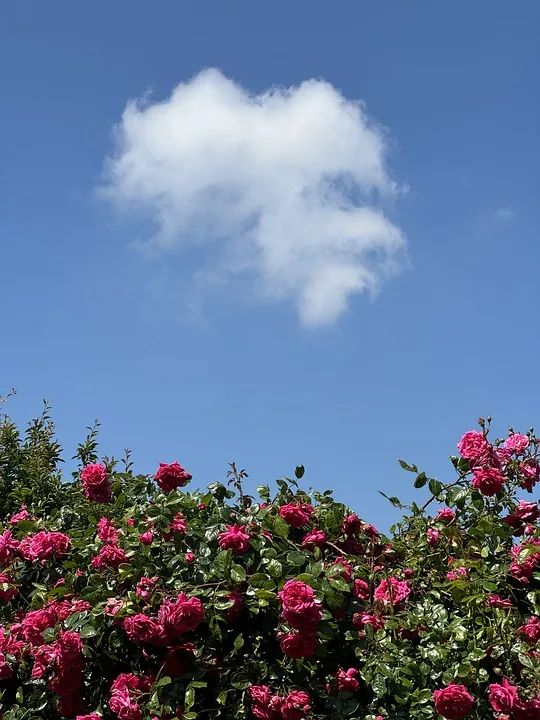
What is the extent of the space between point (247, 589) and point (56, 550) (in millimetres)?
1246

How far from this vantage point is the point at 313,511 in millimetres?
4672

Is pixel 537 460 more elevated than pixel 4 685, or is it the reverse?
pixel 537 460

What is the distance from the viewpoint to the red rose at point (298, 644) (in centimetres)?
363

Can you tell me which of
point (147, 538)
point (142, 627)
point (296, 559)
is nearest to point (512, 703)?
point (296, 559)

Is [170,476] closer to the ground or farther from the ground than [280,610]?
farther from the ground

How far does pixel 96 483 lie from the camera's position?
517 centimetres

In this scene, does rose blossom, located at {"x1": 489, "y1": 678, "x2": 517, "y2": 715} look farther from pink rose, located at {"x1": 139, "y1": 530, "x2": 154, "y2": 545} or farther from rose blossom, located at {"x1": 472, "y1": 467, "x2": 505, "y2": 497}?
pink rose, located at {"x1": 139, "y1": 530, "x2": 154, "y2": 545}

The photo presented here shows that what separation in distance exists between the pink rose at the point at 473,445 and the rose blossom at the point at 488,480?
0.31ft

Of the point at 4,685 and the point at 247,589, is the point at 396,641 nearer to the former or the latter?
the point at 247,589

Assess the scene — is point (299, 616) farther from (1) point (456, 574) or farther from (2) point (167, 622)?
(1) point (456, 574)

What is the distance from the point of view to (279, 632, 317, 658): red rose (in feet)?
11.9

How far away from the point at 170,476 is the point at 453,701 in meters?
1.93

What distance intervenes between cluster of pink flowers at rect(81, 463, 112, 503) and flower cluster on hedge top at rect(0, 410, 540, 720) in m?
0.44

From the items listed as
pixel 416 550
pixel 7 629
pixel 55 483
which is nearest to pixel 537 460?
pixel 416 550
